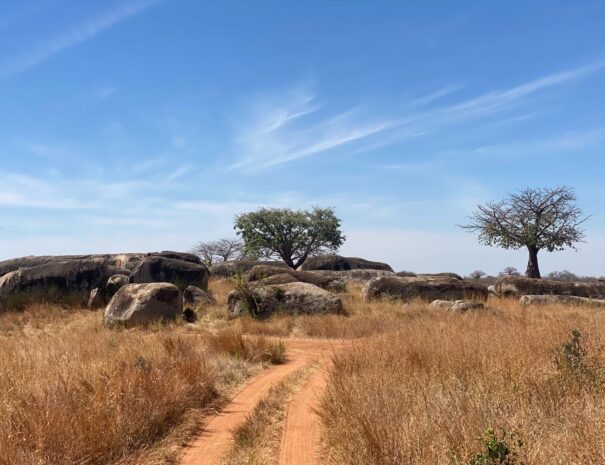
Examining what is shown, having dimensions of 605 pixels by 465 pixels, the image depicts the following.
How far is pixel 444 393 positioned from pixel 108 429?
4.05 metres

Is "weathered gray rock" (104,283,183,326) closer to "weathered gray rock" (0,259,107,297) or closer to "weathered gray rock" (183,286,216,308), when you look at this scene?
"weathered gray rock" (183,286,216,308)

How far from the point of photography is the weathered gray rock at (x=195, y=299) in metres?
23.1

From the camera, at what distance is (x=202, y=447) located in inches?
260

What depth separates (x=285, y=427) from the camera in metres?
7.36

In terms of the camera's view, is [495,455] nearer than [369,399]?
Yes

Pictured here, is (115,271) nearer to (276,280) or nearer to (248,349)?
(276,280)

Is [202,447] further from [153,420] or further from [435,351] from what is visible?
[435,351]

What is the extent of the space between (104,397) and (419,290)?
20.4 m

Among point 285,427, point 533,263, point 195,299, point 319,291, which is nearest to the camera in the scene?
point 285,427

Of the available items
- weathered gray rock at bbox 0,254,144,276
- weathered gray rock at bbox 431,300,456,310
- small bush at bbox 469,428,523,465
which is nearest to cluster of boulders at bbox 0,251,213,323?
weathered gray rock at bbox 0,254,144,276

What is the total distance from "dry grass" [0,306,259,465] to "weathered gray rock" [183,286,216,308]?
36.6 ft

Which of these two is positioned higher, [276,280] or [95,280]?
[276,280]

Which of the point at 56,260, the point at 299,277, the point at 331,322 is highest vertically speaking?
the point at 56,260

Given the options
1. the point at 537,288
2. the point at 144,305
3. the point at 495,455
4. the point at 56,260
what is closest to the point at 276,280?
the point at 144,305
